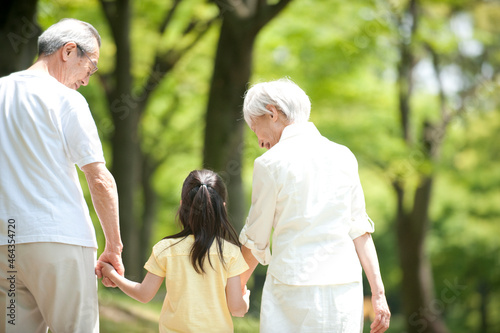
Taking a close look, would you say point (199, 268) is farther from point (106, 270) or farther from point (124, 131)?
point (124, 131)

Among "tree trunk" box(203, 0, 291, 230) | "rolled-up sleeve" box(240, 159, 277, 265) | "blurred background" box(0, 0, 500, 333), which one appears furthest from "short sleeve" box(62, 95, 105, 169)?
"tree trunk" box(203, 0, 291, 230)

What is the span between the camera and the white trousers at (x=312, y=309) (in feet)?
9.53

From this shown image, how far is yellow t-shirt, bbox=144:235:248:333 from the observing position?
3.07m

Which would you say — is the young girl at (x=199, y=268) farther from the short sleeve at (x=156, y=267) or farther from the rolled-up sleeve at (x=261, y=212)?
the rolled-up sleeve at (x=261, y=212)

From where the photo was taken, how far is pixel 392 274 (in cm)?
2566

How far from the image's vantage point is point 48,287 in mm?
2939

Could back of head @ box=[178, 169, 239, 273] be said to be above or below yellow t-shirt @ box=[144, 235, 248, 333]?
above

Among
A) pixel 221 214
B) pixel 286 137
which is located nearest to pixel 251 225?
pixel 221 214

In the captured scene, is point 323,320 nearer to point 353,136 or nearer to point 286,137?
point 286,137

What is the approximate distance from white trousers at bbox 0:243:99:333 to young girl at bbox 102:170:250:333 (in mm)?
290

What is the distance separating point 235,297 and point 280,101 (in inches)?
37.2

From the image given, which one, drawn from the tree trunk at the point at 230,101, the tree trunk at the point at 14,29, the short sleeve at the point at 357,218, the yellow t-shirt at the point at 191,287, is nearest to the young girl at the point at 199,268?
the yellow t-shirt at the point at 191,287

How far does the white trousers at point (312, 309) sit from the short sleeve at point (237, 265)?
0.69ft

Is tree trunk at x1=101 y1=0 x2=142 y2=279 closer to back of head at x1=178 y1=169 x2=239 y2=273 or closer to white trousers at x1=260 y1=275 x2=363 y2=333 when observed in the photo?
back of head at x1=178 y1=169 x2=239 y2=273
